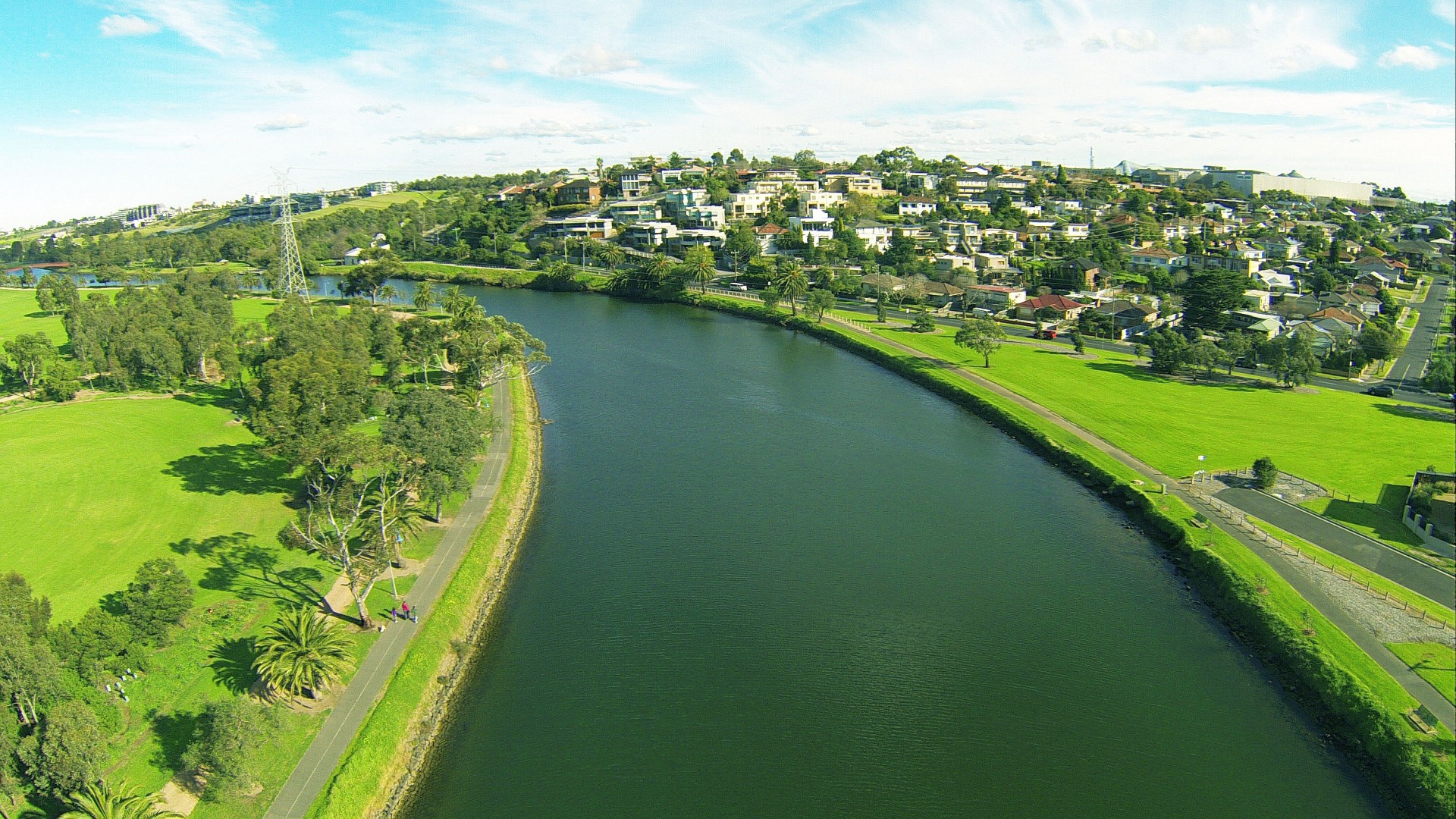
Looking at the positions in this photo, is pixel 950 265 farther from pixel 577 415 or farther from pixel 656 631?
pixel 656 631

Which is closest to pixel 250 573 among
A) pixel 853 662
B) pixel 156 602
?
pixel 156 602

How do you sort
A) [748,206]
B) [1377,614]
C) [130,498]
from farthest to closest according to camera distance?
[748,206] < [130,498] < [1377,614]

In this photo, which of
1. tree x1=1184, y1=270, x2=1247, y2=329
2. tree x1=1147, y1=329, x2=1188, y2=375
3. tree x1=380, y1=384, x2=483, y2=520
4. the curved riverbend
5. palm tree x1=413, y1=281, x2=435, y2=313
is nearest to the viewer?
the curved riverbend

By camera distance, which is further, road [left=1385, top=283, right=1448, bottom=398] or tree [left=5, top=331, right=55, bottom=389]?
road [left=1385, top=283, right=1448, bottom=398]

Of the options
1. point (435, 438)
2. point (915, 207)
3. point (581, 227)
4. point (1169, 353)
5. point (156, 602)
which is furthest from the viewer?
point (915, 207)

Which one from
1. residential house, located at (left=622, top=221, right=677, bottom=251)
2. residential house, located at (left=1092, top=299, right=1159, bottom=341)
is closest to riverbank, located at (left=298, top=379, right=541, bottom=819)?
residential house, located at (left=1092, top=299, right=1159, bottom=341)

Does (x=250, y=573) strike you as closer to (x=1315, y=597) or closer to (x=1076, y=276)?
(x=1315, y=597)

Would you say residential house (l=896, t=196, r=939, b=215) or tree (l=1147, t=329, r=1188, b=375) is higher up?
residential house (l=896, t=196, r=939, b=215)

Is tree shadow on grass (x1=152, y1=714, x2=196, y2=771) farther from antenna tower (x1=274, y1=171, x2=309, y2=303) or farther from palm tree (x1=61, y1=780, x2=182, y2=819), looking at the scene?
antenna tower (x1=274, y1=171, x2=309, y2=303)
